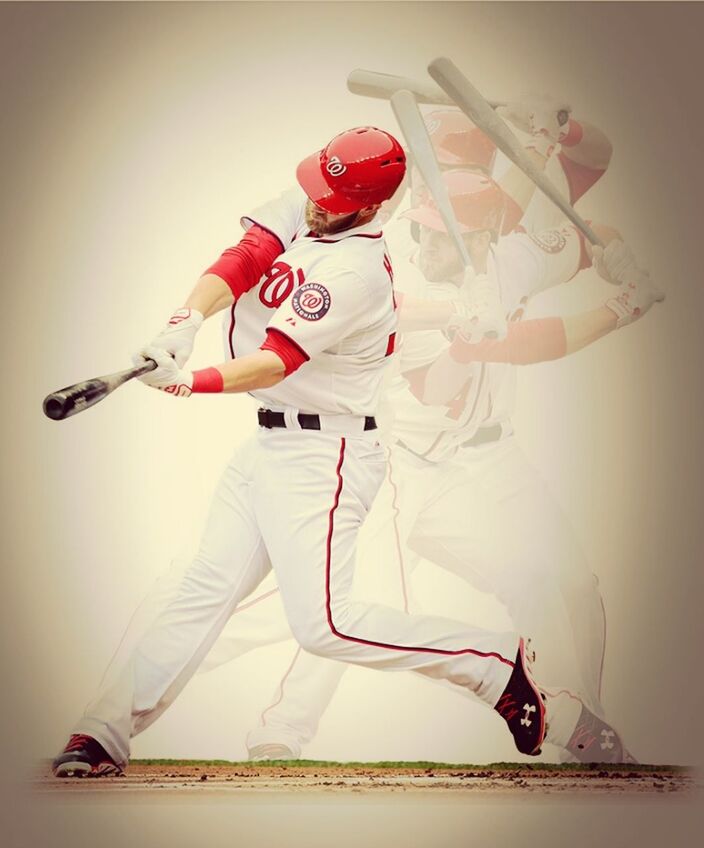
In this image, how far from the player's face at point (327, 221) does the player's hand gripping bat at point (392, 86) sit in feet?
2.61

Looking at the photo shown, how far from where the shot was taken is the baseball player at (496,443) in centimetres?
412

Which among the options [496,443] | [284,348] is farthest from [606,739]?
[284,348]

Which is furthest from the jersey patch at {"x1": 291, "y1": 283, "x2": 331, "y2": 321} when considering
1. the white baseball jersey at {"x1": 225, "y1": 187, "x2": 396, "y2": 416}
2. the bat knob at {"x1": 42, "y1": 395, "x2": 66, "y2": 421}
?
the bat knob at {"x1": 42, "y1": 395, "x2": 66, "y2": 421}

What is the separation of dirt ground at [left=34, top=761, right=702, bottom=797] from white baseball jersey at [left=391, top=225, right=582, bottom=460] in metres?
1.01

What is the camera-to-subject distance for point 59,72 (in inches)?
159

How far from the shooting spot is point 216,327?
4137 millimetres

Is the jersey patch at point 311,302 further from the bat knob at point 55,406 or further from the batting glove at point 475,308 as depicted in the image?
the batting glove at point 475,308

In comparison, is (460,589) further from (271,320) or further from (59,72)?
(59,72)

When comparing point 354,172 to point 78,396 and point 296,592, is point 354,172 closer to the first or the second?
point 78,396

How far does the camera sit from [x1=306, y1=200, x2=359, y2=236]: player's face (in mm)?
3418

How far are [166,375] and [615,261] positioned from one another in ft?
5.77

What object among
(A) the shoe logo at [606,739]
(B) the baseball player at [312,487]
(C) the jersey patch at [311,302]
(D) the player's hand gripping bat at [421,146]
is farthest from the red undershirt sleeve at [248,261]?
(A) the shoe logo at [606,739]

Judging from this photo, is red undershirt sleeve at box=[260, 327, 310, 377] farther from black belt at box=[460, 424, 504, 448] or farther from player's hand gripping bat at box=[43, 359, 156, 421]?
black belt at box=[460, 424, 504, 448]

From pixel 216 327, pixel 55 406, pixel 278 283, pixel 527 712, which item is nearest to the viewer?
pixel 55 406
